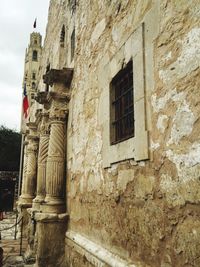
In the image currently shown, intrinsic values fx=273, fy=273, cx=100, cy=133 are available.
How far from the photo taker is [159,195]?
2176 mm

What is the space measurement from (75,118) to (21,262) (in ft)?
10.4

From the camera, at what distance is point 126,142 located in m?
2.76

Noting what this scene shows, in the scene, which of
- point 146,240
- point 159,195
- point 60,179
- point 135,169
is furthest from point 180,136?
point 60,179

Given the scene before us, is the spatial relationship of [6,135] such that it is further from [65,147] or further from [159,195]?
[159,195]

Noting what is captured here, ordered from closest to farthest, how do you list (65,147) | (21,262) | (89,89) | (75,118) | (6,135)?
(89,89) < (75,118) < (65,147) < (21,262) < (6,135)

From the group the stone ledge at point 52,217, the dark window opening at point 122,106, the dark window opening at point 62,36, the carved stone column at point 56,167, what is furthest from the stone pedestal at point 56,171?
the dark window opening at point 62,36

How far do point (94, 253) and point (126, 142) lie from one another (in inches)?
54.2

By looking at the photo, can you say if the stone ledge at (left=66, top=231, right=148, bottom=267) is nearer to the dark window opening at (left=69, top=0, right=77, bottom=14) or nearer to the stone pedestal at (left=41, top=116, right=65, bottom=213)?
the stone pedestal at (left=41, top=116, right=65, bottom=213)

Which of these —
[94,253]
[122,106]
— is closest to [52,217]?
[94,253]

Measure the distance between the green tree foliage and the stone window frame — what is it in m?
20.4

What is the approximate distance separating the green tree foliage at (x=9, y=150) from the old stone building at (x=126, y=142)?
697 inches

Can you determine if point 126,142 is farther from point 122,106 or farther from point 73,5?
point 73,5

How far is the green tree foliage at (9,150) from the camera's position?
2216 centimetres

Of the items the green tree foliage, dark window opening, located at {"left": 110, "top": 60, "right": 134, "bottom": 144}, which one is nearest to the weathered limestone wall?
dark window opening, located at {"left": 110, "top": 60, "right": 134, "bottom": 144}
